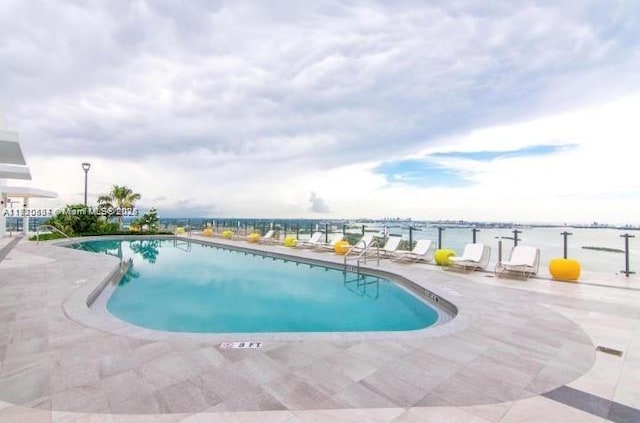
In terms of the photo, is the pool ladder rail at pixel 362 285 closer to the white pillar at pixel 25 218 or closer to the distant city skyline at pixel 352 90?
the distant city skyline at pixel 352 90

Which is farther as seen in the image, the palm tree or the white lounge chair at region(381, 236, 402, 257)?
the palm tree

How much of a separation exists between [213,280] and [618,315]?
8.01 m

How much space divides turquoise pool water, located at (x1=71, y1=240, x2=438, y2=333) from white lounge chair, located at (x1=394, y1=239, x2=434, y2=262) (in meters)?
1.97

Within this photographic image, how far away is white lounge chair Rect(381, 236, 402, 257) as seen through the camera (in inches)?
397

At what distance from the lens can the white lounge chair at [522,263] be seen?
7.06m

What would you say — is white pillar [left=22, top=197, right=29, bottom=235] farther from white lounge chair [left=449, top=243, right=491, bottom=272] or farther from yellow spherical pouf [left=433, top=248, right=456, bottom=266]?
white lounge chair [left=449, top=243, right=491, bottom=272]

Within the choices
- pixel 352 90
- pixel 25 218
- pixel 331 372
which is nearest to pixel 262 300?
pixel 331 372

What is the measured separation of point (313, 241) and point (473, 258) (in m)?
6.66

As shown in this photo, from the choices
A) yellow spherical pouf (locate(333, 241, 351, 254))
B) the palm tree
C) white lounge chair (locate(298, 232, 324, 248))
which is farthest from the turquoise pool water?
the palm tree

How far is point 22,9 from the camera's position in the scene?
655 cm

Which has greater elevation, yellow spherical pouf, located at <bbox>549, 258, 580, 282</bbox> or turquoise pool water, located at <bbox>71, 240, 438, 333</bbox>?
yellow spherical pouf, located at <bbox>549, 258, 580, 282</bbox>

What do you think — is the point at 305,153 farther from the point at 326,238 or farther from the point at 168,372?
the point at 168,372

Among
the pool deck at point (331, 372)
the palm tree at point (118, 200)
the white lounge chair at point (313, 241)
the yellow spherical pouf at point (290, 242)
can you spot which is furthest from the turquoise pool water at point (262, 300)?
the palm tree at point (118, 200)

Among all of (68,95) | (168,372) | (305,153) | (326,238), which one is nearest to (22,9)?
(68,95)
